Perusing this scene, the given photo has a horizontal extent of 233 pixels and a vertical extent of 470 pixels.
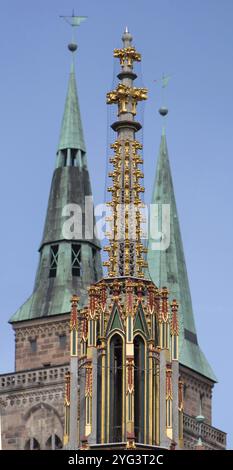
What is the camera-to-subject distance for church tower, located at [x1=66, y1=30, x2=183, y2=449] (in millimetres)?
52812

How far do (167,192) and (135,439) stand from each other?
52.6 metres

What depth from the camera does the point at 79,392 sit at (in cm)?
5416

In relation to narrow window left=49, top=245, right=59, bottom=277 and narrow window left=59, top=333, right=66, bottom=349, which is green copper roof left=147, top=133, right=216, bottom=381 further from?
narrow window left=59, top=333, right=66, bottom=349

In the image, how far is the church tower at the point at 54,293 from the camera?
99.4 m

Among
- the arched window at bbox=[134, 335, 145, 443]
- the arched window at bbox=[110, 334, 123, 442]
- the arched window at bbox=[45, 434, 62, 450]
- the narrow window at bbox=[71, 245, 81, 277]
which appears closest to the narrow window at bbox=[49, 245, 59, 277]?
the narrow window at bbox=[71, 245, 81, 277]

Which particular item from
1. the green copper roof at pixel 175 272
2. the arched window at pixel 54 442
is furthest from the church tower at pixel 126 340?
the green copper roof at pixel 175 272

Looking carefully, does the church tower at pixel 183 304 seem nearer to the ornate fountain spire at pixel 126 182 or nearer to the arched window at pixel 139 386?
the ornate fountain spire at pixel 126 182

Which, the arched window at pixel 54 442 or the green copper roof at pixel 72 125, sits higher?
the green copper roof at pixel 72 125

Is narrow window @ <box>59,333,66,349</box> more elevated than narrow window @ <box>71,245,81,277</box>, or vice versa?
narrow window @ <box>71,245,81,277</box>
